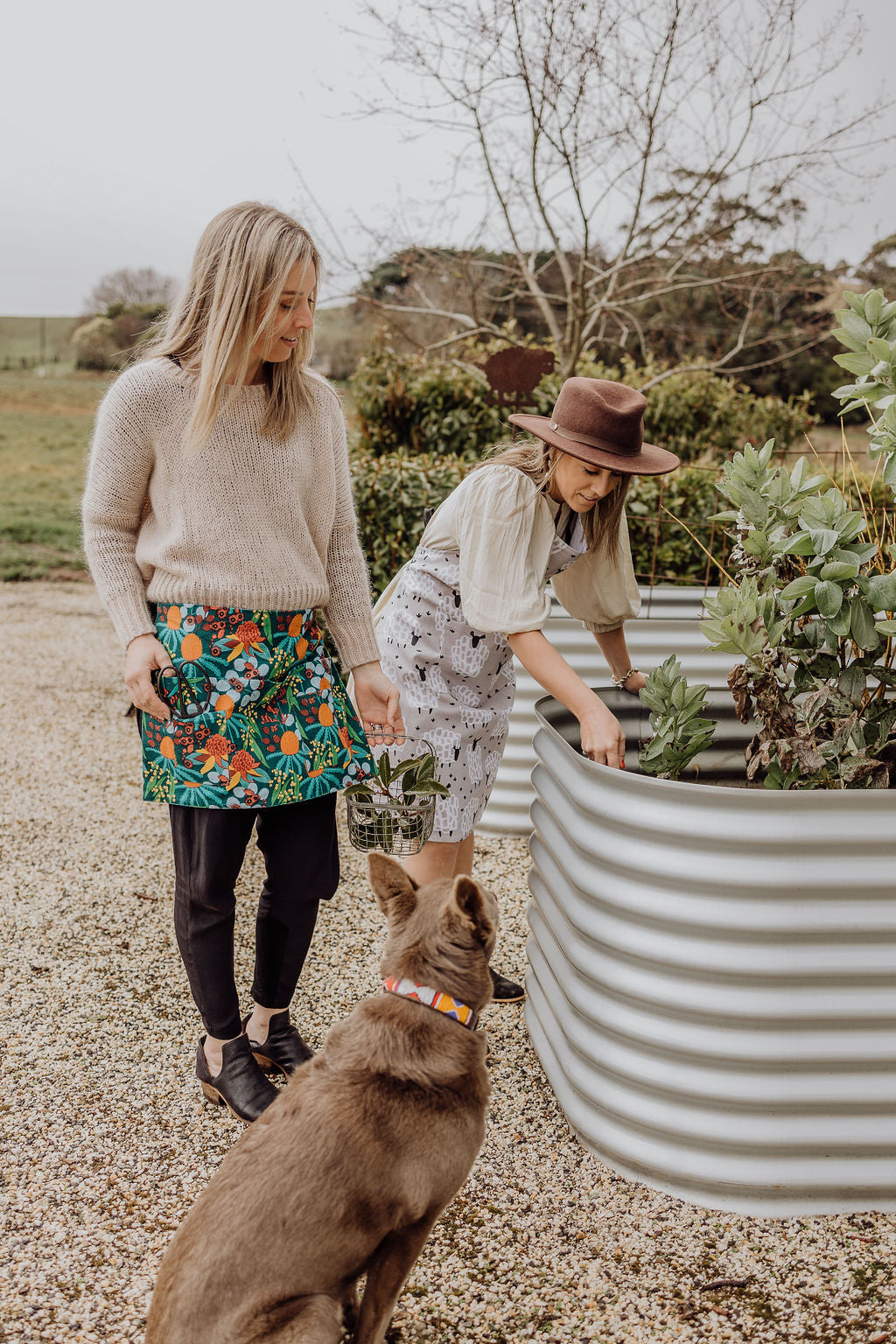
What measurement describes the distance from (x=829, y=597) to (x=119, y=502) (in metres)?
1.63

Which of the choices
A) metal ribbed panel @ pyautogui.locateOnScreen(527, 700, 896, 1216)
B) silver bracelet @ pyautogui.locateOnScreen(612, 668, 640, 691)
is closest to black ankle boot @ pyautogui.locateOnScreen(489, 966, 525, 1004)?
metal ribbed panel @ pyautogui.locateOnScreen(527, 700, 896, 1216)

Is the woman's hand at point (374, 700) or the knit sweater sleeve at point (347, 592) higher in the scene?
the knit sweater sleeve at point (347, 592)

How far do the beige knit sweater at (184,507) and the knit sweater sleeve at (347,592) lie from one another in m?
0.24

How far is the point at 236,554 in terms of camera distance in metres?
2.41

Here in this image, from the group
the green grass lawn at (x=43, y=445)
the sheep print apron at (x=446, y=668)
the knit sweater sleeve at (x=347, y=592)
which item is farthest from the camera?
the green grass lawn at (x=43, y=445)

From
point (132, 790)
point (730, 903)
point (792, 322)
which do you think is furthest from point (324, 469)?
point (792, 322)

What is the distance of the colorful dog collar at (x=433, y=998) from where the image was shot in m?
1.99

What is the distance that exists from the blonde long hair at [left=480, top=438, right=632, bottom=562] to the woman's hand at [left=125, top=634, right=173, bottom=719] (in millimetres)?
991

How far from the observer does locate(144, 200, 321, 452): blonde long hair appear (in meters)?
2.29

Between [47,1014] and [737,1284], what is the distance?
223cm

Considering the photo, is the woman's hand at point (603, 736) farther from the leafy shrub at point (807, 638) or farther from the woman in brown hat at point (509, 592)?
the leafy shrub at point (807, 638)

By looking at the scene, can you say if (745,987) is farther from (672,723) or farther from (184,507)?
(184,507)

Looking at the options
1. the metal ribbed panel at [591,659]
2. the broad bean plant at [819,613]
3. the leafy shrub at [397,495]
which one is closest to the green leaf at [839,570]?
the broad bean plant at [819,613]

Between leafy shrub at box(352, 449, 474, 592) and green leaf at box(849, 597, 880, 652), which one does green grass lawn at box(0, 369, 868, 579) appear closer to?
leafy shrub at box(352, 449, 474, 592)
